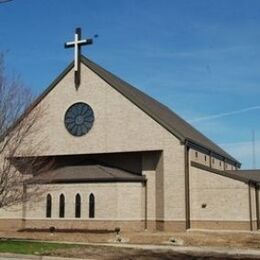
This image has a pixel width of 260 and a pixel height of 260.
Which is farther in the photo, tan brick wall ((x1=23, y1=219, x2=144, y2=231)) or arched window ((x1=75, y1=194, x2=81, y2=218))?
arched window ((x1=75, y1=194, x2=81, y2=218))

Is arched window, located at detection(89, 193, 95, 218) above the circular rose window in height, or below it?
below

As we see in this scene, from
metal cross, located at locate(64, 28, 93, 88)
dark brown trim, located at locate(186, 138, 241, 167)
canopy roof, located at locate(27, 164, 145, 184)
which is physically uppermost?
metal cross, located at locate(64, 28, 93, 88)

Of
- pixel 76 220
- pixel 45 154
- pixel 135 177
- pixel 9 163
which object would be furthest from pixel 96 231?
pixel 9 163

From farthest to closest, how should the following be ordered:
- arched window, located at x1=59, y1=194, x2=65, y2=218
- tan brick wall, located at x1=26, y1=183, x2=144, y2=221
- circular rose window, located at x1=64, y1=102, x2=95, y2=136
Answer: circular rose window, located at x1=64, y1=102, x2=95, y2=136 < arched window, located at x1=59, y1=194, x2=65, y2=218 < tan brick wall, located at x1=26, y1=183, x2=144, y2=221

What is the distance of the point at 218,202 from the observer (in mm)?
41188

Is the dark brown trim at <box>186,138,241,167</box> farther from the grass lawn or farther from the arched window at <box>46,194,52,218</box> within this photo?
the grass lawn

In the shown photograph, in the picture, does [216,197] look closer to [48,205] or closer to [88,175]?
[88,175]

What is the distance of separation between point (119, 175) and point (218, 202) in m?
7.60

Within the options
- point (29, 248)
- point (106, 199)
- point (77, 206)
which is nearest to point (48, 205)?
point (77, 206)

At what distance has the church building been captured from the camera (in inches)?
1593

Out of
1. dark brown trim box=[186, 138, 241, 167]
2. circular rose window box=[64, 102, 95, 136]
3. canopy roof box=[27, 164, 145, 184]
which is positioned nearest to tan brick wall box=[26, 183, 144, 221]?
canopy roof box=[27, 164, 145, 184]

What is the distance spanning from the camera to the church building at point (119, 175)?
40.5 m

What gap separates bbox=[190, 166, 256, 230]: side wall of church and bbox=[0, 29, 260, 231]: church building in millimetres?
73

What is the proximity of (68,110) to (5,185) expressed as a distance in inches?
641
